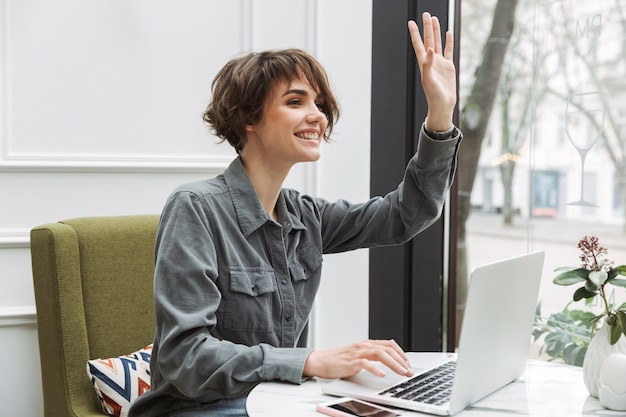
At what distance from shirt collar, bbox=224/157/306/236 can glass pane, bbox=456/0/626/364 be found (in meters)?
0.76

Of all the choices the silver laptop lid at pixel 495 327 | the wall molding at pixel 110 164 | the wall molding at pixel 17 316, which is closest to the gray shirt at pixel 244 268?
the silver laptop lid at pixel 495 327

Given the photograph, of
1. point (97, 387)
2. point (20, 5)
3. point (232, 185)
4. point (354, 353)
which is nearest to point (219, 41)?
point (20, 5)

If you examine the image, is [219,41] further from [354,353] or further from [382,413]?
[382,413]

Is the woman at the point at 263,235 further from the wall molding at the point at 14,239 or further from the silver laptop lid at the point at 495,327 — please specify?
the wall molding at the point at 14,239

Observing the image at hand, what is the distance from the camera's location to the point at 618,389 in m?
1.25

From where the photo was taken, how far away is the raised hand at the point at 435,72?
1590 millimetres

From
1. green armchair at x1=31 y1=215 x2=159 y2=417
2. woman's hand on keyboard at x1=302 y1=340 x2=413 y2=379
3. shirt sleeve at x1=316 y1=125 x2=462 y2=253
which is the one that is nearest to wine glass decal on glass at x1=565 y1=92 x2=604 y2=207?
shirt sleeve at x1=316 y1=125 x2=462 y2=253

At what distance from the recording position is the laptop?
118cm

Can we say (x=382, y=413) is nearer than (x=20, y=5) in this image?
Yes

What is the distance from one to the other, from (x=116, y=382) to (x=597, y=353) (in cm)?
118

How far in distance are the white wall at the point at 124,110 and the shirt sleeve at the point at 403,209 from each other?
0.73m

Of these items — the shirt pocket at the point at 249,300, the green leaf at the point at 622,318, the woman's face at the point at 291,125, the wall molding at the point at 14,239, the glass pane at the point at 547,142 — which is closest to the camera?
the green leaf at the point at 622,318

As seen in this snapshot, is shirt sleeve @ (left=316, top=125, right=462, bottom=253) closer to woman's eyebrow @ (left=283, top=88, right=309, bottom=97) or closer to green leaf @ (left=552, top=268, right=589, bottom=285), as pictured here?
woman's eyebrow @ (left=283, top=88, right=309, bottom=97)

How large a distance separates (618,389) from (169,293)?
79 centimetres
